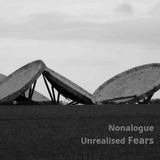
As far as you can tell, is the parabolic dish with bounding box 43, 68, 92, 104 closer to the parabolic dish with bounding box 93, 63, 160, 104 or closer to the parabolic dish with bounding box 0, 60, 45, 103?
the parabolic dish with bounding box 93, 63, 160, 104

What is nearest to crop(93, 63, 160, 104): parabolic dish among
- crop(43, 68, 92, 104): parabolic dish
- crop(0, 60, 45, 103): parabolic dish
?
crop(43, 68, 92, 104): parabolic dish

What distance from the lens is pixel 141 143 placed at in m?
13.8

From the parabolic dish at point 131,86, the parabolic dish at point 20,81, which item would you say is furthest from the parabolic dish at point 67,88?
the parabolic dish at point 20,81

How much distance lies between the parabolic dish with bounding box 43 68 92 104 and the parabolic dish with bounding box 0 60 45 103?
1.36m

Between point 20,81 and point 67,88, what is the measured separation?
307 cm

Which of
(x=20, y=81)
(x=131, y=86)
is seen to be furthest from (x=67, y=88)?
(x=131, y=86)

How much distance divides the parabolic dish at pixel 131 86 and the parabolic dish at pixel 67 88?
0.74 meters

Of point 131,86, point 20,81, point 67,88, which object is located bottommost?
point 67,88

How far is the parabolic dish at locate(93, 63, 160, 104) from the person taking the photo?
1770 inches

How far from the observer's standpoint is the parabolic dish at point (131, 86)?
4497cm

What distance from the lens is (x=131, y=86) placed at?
46625mm

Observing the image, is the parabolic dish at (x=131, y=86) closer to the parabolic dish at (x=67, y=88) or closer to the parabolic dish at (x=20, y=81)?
the parabolic dish at (x=67, y=88)

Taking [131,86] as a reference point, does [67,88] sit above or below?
below

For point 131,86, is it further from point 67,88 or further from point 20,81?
point 20,81
